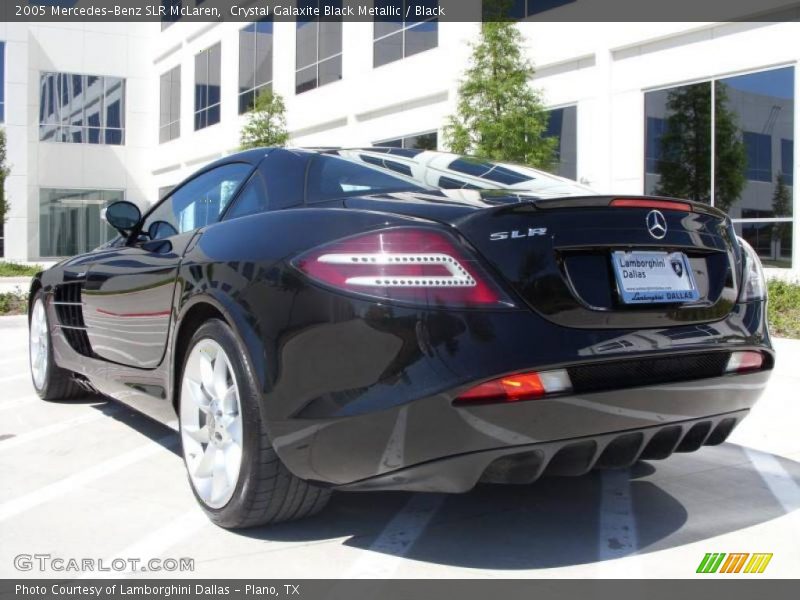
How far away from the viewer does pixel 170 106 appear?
3459 centimetres

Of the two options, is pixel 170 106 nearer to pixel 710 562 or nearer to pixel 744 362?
pixel 744 362

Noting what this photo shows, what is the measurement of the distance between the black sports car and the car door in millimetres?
238

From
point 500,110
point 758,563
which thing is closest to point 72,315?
point 758,563

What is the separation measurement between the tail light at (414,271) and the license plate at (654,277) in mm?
440

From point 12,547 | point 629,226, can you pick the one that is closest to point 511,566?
point 629,226

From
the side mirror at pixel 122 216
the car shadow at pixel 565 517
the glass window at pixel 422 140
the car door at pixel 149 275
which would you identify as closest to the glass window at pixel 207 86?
the glass window at pixel 422 140

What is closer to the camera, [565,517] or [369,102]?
[565,517]

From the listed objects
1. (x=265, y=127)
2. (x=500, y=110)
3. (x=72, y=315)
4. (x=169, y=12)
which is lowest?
(x=72, y=315)

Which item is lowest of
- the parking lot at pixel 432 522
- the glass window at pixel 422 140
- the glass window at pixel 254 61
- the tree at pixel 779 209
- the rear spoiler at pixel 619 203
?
the parking lot at pixel 432 522

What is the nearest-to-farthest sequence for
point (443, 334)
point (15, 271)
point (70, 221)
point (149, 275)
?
1. point (443, 334)
2. point (149, 275)
3. point (15, 271)
4. point (70, 221)

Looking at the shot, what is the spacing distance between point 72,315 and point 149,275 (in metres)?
1.29

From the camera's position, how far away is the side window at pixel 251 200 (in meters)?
3.32

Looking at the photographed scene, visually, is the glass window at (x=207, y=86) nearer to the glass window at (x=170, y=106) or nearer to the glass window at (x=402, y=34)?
the glass window at (x=170, y=106)

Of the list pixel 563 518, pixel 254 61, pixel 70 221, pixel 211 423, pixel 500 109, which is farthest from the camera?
pixel 70 221
